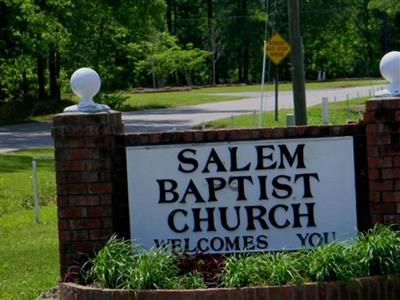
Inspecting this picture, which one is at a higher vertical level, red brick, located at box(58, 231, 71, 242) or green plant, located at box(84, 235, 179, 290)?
red brick, located at box(58, 231, 71, 242)

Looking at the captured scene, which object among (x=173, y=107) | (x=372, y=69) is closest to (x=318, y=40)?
(x=372, y=69)

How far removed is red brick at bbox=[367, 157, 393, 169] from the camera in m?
6.80

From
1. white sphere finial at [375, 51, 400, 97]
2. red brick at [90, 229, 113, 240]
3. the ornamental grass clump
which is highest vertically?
white sphere finial at [375, 51, 400, 97]

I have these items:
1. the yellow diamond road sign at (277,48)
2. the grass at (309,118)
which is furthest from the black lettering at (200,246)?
the grass at (309,118)

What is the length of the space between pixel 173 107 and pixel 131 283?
43.3 metres

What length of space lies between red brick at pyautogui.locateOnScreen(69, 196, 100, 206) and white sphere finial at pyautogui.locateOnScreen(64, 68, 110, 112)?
0.66m

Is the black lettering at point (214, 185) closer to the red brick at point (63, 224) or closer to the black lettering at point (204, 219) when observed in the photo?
the black lettering at point (204, 219)

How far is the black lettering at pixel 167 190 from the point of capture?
7.11 m

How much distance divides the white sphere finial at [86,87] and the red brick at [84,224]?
2.73 ft

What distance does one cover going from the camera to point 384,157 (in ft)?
22.3

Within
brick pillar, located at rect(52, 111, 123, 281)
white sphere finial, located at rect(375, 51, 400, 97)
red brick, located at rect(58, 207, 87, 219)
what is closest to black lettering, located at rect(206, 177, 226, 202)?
brick pillar, located at rect(52, 111, 123, 281)

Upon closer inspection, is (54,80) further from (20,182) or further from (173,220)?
(173,220)

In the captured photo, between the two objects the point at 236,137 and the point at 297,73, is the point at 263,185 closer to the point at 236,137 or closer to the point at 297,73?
the point at 236,137

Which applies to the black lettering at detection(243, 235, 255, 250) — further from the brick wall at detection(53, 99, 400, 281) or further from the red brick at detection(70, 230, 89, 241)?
the red brick at detection(70, 230, 89, 241)
